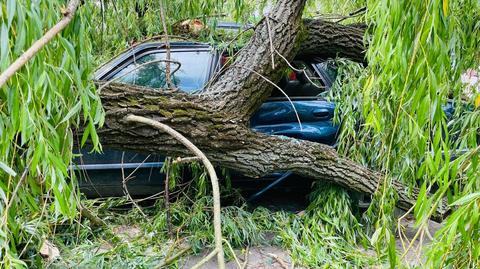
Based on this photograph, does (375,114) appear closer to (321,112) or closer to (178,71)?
(321,112)

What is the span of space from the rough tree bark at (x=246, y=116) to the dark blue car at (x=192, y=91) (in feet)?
0.90

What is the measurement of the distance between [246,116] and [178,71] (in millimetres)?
793

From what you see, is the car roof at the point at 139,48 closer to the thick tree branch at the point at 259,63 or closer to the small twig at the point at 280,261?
the thick tree branch at the point at 259,63

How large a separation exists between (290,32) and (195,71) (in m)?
0.83

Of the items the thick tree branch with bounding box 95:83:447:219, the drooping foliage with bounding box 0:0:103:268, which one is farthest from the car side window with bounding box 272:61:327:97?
the drooping foliage with bounding box 0:0:103:268

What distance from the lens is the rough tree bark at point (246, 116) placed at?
106 inches

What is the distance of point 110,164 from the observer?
352cm

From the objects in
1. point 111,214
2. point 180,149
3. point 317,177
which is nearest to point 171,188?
point 111,214

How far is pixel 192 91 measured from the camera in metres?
3.60

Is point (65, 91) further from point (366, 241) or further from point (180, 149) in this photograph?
point (366, 241)

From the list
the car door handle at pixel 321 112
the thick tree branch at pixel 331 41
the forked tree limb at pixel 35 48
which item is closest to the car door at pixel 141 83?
the thick tree branch at pixel 331 41

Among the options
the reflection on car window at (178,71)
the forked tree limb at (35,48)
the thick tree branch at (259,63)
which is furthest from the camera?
the reflection on car window at (178,71)

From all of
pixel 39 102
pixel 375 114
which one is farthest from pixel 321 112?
pixel 39 102

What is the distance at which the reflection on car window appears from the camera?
3641mm
